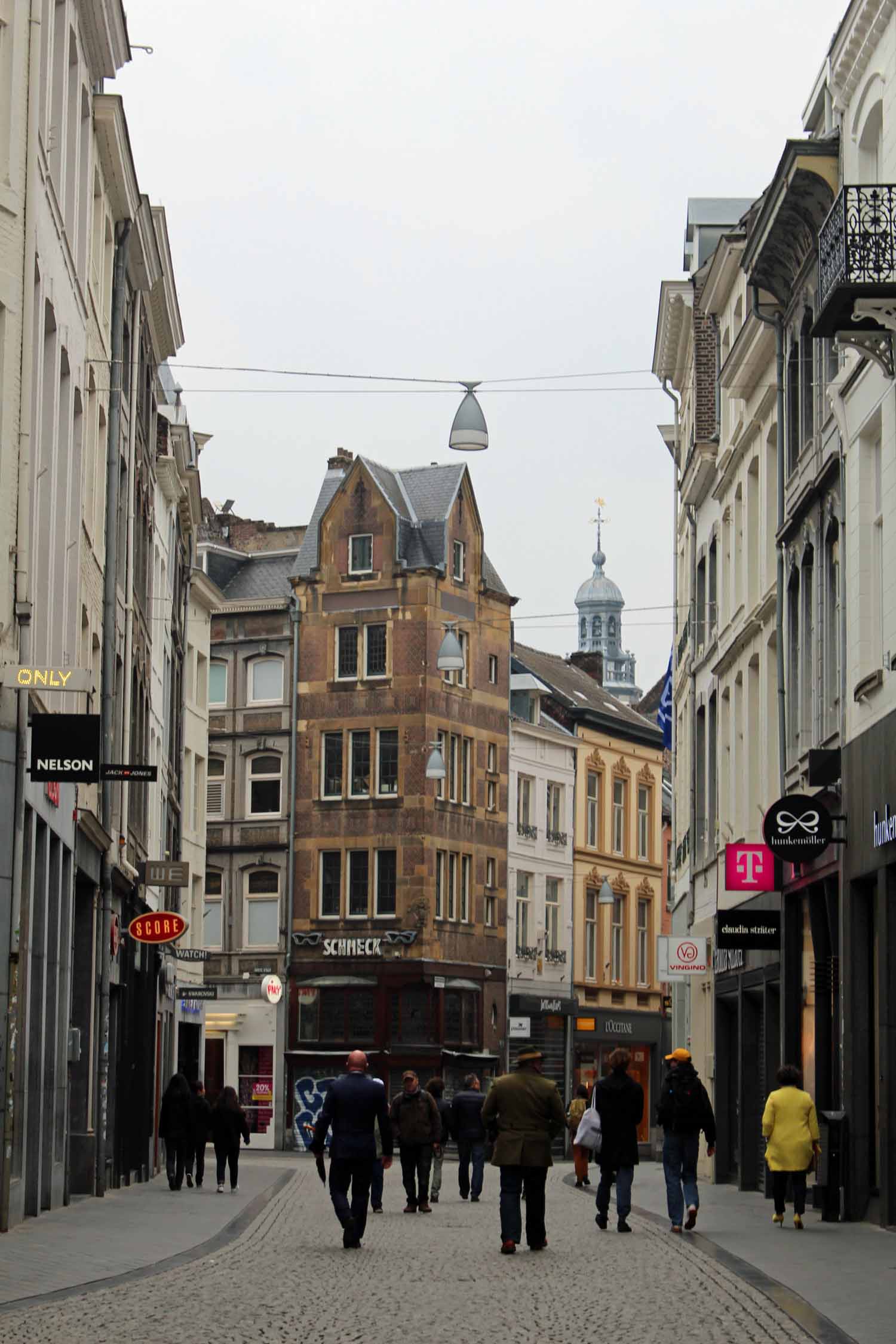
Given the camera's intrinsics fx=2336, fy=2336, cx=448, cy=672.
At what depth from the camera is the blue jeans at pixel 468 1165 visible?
2923 cm

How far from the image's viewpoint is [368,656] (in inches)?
2628

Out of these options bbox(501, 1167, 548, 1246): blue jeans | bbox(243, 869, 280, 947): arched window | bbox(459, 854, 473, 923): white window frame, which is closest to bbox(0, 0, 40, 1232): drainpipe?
bbox(501, 1167, 548, 1246): blue jeans

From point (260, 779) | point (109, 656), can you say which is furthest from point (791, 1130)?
point (260, 779)

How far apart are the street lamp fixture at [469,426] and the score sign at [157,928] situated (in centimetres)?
699

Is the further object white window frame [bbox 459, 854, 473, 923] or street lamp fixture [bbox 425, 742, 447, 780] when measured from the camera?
white window frame [bbox 459, 854, 473, 923]

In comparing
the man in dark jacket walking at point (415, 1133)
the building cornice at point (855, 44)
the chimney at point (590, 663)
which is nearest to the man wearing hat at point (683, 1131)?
the man in dark jacket walking at point (415, 1133)

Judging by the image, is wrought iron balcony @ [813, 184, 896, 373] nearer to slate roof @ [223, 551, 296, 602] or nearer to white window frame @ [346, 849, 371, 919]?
white window frame @ [346, 849, 371, 919]

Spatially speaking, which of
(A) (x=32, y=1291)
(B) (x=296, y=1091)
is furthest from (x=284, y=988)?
(A) (x=32, y=1291)

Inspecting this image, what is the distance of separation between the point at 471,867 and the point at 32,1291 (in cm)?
5244

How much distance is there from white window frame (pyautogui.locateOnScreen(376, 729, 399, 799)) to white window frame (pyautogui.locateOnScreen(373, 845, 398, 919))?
56.7 inches

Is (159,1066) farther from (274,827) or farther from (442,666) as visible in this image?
(274,827)

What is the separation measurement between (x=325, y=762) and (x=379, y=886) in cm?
408

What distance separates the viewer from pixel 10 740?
1959 centimetres

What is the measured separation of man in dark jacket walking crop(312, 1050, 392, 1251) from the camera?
61.4 feet
